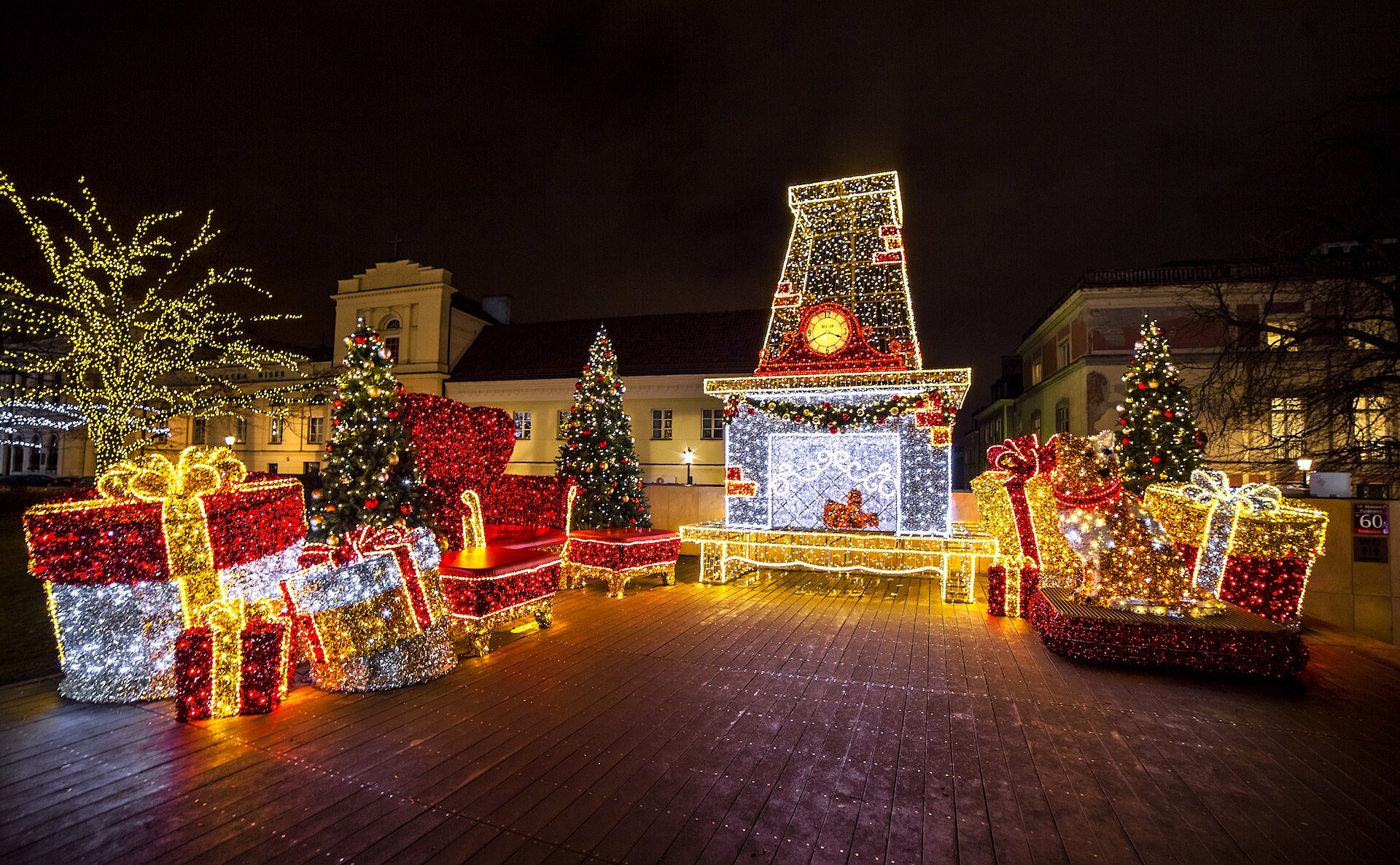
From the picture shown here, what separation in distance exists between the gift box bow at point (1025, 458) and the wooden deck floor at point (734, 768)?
6.13 ft

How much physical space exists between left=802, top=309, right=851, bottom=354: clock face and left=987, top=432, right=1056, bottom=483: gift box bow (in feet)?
8.85

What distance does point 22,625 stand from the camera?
5.17 metres

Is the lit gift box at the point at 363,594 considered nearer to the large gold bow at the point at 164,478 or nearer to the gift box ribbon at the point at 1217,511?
the large gold bow at the point at 164,478

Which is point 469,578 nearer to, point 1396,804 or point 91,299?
point 1396,804

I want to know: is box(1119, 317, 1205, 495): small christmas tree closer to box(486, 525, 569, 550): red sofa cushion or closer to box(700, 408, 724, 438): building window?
box(486, 525, 569, 550): red sofa cushion

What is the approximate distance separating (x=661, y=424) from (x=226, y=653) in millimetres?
16478

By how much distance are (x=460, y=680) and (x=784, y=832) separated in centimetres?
275

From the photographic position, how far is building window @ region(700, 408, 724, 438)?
19188 millimetres

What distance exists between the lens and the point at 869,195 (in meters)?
8.32

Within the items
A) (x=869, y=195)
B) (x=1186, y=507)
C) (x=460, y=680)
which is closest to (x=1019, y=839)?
(x=460, y=680)

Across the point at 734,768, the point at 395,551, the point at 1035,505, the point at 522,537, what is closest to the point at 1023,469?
the point at 1035,505

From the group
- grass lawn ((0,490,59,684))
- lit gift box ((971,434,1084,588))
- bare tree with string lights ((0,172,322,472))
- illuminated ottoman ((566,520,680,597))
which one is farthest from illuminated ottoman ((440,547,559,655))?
bare tree with string lights ((0,172,322,472))

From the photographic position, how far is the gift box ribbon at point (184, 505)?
3479 mm

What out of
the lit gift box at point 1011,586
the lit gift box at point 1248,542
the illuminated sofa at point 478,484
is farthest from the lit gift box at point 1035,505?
the illuminated sofa at point 478,484
